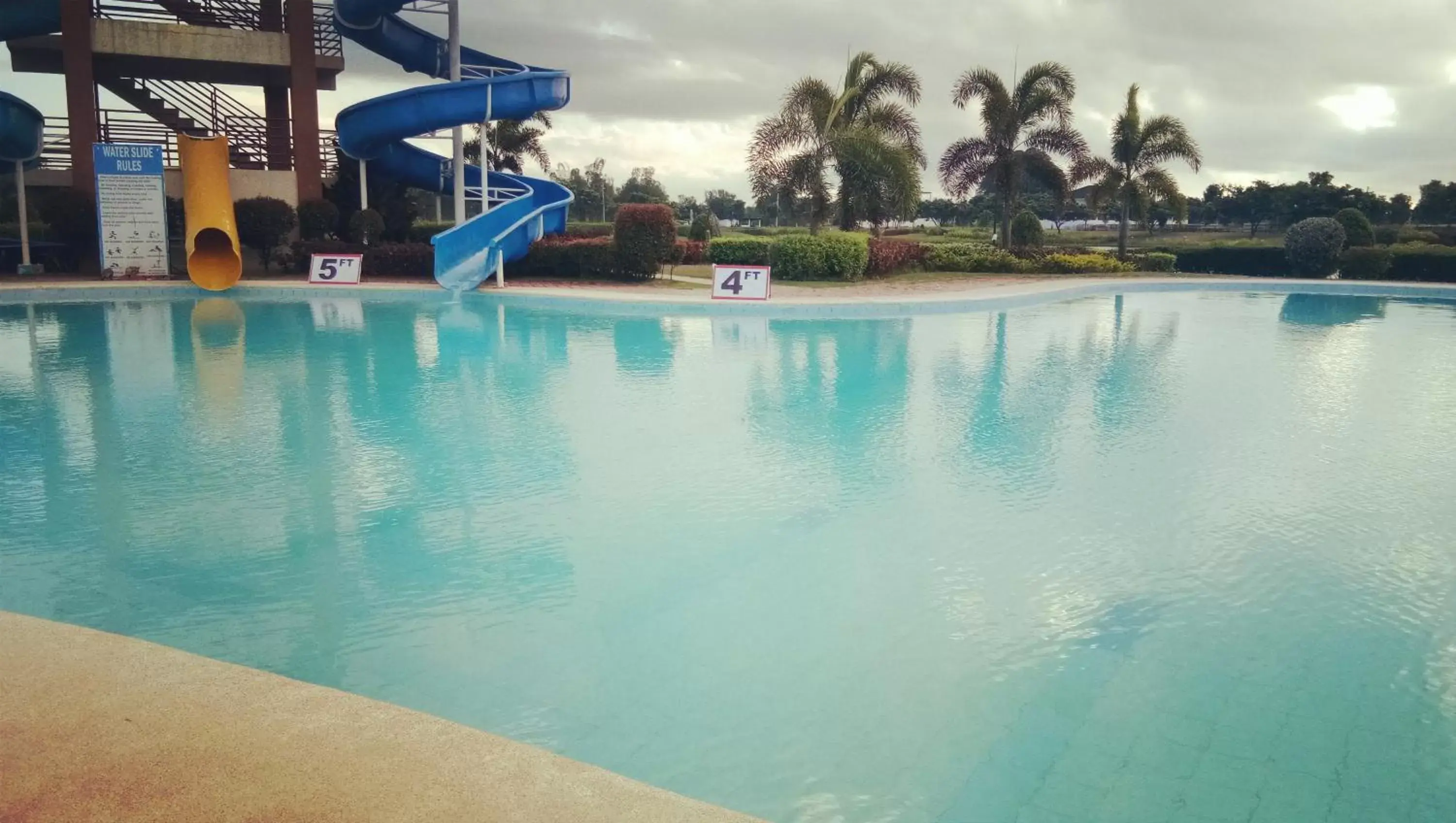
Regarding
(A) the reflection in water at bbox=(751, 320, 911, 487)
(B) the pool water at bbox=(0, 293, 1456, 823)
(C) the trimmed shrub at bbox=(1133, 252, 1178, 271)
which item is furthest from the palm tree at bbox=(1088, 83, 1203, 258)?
(B) the pool water at bbox=(0, 293, 1456, 823)

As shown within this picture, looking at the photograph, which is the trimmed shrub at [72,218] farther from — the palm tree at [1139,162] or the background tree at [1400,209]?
the background tree at [1400,209]

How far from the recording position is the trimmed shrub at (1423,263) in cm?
2509

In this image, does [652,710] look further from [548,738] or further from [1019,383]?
[1019,383]

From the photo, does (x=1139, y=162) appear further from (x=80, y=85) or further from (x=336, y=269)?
(x=80, y=85)

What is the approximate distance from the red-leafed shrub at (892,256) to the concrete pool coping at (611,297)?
1.96m

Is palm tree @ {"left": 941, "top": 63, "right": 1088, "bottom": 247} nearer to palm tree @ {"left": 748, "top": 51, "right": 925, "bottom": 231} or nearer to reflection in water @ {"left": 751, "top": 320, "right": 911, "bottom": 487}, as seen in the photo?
palm tree @ {"left": 748, "top": 51, "right": 925, "bottom": 231}

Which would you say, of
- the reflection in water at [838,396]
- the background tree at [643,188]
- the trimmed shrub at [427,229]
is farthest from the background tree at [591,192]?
the reflection in water at [838,396]

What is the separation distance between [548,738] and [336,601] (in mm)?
1592

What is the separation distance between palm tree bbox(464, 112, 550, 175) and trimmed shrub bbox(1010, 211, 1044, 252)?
1626 cm

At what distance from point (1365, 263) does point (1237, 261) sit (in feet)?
10.3

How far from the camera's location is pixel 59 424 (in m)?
7.73

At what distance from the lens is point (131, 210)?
762 inches

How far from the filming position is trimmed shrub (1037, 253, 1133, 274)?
1016 inches

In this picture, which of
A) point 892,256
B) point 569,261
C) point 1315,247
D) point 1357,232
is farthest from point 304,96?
point 1357,232
